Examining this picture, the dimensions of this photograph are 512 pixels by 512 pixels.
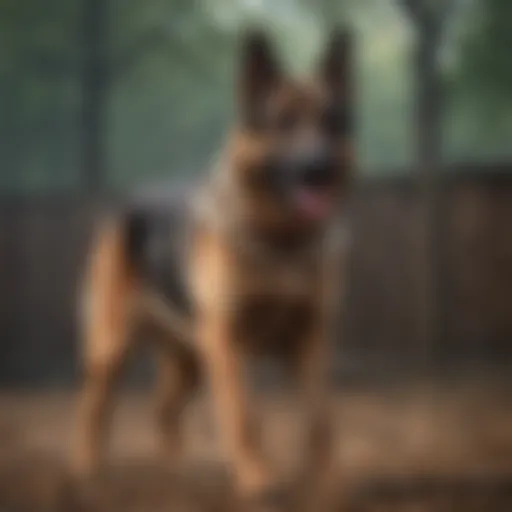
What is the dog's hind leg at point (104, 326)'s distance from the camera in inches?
44.0

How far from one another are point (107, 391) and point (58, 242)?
0.15 metres

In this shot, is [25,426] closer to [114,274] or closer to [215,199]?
[114,274]

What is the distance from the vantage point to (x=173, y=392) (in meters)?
1.09

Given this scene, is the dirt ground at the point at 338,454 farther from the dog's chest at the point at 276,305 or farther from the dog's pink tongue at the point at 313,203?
the dog's pink tongue at the point at 313,203

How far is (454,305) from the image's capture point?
3.76ft

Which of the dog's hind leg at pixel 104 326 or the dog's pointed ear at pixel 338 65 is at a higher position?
the dog's pointed ear at pixel 338 65

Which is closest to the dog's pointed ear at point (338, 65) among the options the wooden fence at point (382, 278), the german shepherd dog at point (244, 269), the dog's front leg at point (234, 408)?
the german shepherd dog at point (244, 269)

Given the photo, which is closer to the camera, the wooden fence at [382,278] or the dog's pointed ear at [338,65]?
the dog's pointed ear at [338,65]

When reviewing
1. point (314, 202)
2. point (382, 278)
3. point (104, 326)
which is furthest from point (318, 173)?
point (104, 326)

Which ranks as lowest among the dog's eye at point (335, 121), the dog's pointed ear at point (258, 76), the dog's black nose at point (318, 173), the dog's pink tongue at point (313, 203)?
the dog's pink tongue at point (313, 203)

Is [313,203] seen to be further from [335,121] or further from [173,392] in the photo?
[173,392]

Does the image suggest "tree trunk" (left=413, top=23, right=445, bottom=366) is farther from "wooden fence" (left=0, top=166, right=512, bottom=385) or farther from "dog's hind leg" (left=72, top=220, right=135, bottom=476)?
"dog's hind leg" (left=72, top=220, right=135, bottom=476)

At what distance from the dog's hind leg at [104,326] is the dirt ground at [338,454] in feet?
0.06

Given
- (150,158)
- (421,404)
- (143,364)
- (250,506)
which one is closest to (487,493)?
(421,404)
